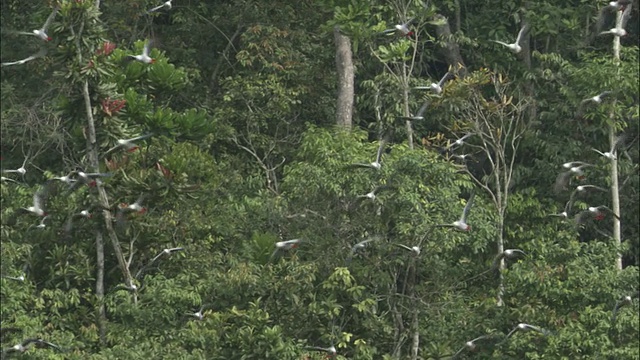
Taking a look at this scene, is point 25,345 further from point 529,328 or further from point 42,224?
point 529,328

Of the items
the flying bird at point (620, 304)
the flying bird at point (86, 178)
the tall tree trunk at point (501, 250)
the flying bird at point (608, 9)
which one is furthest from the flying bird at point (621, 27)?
the flying bird at point (86, 178)

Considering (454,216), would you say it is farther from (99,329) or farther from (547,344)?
(99,329)

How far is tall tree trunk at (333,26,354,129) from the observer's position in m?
19.1

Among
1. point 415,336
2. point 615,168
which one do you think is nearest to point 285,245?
point 415,336

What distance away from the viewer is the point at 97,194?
53.7 feet

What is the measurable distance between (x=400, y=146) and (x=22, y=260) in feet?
12.8

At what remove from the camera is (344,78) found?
19.2m

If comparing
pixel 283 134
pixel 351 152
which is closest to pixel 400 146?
pixel 351 152

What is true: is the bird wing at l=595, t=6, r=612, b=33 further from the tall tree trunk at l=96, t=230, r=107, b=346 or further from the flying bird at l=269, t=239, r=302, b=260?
the tall tree trunk at l=96, t=230, r=107, b=346

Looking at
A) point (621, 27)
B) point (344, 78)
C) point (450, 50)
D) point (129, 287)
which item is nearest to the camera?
point (129, 287)

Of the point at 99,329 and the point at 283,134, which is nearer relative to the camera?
the point at 99,329

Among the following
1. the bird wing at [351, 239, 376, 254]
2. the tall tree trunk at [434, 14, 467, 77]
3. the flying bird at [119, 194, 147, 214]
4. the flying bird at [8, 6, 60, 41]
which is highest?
the flying bird at [8, 6, 60, 41]

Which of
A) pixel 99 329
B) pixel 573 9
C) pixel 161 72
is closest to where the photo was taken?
pixel 99 329

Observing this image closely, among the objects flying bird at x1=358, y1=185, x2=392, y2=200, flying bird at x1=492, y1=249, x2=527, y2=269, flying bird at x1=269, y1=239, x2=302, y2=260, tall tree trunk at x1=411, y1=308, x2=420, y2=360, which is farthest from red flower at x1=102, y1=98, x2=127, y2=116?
flying bird at x1=492, y1=249, x2=527, y2=269
